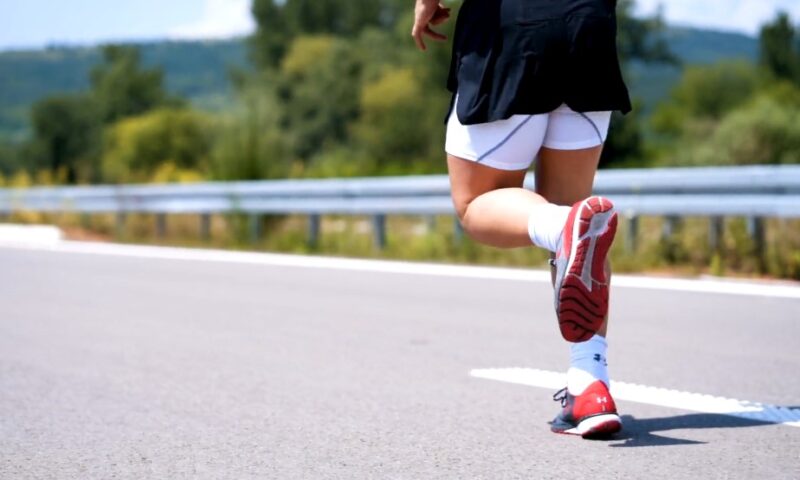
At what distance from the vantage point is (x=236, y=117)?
15859 mm

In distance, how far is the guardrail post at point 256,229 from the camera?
13.9 meters

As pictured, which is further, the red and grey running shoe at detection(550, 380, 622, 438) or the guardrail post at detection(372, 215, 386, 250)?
the guardrail post at detection(372, 215, 386, 250)

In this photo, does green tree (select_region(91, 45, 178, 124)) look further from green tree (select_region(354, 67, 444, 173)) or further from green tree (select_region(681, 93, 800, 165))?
green tree (select_region(681, 93, 800, 165))

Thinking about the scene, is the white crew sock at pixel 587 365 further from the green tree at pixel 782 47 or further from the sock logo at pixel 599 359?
the green tree at pixel 782 47

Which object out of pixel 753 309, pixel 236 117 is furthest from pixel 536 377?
pixel 236 117

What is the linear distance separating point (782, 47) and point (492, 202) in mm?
92344

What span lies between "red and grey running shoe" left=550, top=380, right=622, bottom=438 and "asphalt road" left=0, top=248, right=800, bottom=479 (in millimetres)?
51

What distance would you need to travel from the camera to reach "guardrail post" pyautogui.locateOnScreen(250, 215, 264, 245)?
13.9m

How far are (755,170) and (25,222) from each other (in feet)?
44.2

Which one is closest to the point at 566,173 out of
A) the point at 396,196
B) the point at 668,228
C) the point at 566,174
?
the point at 566,174

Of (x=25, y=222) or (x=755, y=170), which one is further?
(x=25, y=222)

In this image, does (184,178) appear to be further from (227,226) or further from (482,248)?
(482,248)

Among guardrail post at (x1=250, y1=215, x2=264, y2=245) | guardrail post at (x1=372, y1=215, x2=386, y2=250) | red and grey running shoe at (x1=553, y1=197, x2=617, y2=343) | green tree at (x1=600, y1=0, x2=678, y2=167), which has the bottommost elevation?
guardrail post at (x1=250, y1=215, x2=264, y2=245)

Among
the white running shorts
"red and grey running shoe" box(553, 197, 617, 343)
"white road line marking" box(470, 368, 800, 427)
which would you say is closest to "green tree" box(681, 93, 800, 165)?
"white road line marking" box(470, 368, 800, 427)
